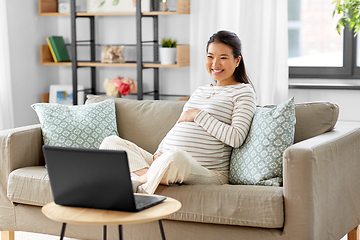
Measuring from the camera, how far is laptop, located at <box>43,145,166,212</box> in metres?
1.42

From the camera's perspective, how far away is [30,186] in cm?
233

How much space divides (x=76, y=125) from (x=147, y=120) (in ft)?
1.23

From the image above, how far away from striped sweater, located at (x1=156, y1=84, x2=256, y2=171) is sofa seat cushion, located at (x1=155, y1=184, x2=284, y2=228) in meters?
0.26

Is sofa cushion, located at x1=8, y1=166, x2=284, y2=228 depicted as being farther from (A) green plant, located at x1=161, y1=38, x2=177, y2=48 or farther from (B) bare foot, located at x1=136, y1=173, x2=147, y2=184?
(A) green plant, located at x1=161, y1=38, x2=177, y2=48

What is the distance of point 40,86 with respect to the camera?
429cm

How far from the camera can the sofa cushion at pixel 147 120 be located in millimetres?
2695

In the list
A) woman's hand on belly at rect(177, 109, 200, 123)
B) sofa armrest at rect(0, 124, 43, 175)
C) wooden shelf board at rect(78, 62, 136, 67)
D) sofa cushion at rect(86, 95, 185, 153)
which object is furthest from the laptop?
wooden shelf board at rect(78, 62, 136, 67)

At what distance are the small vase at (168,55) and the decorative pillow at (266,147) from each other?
1.60 meters

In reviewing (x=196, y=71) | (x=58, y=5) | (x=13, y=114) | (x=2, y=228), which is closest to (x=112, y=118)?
(x=2, y=228)

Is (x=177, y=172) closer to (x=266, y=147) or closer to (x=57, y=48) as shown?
(x=266, y=147)

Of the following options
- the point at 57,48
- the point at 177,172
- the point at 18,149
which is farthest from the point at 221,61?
the point at 57,48

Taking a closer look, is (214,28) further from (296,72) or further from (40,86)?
(40,86)

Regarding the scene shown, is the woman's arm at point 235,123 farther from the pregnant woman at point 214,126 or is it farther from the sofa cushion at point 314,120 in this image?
the sofa cushion at point 314,120

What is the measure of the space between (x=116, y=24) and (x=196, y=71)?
33.8 inches
